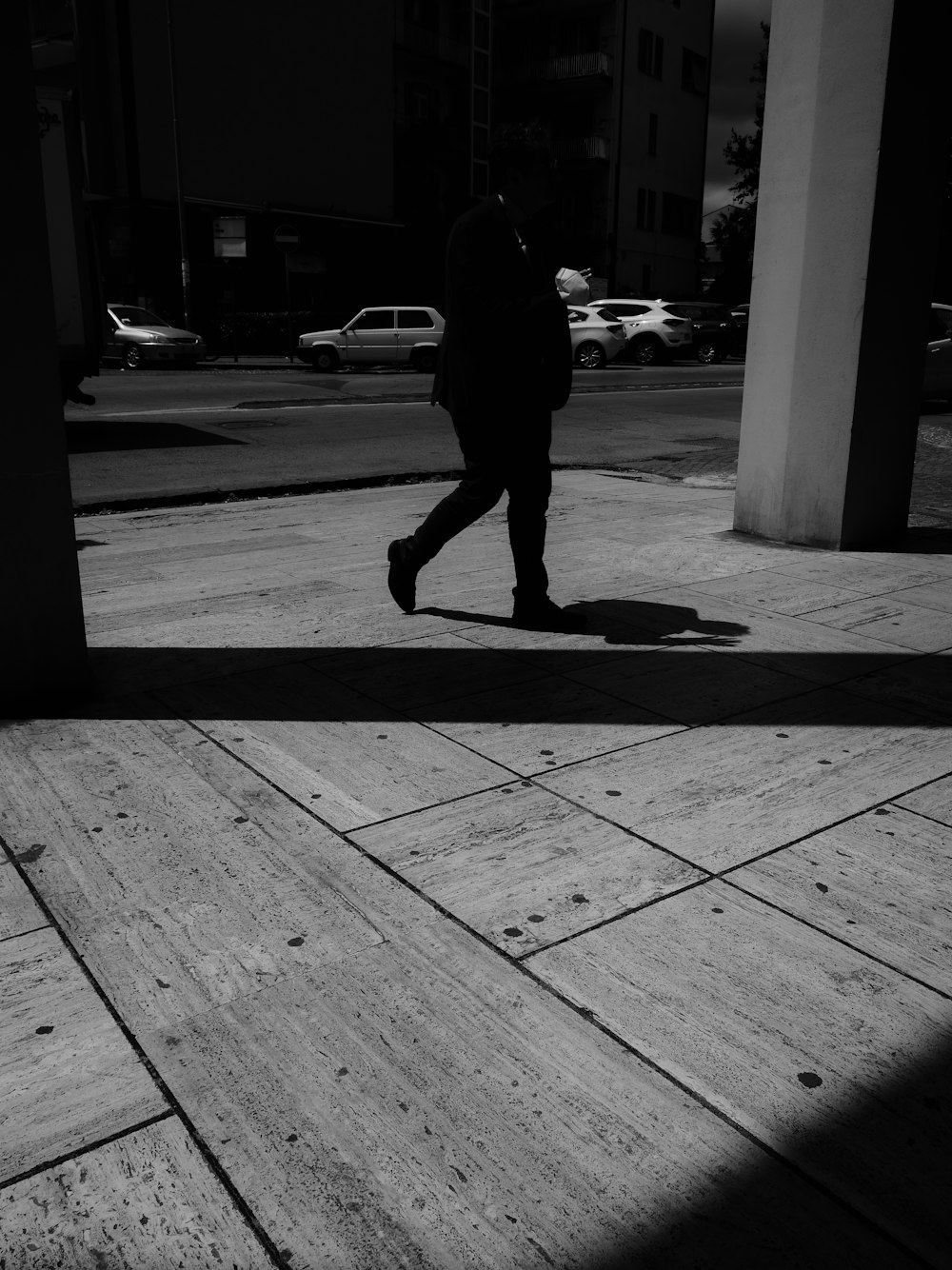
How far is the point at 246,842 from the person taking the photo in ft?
9.30

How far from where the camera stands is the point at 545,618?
4664mm

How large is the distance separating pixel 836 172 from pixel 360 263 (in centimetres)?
3465

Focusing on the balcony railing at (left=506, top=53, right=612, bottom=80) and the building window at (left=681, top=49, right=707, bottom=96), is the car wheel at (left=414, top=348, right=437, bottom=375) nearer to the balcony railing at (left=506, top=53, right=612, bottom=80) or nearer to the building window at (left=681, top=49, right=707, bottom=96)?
the balcony railing at (left=506, top=53, right=612, bottom=80)

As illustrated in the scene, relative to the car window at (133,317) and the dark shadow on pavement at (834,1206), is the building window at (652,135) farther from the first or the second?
the dark shadow on pavement at (834,1206)

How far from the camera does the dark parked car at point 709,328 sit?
31.2m

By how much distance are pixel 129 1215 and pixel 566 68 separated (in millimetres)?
48639

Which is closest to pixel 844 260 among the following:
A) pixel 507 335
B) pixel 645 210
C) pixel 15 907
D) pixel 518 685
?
pixel 507 335

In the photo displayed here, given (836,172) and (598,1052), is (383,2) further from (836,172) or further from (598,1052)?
(598,1052)

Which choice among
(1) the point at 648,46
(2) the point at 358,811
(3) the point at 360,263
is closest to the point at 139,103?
(3) the point at 360,263

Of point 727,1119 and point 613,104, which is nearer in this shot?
point 727,1119

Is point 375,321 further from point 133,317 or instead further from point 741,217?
point 741,217

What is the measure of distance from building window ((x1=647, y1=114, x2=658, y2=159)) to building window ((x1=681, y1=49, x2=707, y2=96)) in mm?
2978


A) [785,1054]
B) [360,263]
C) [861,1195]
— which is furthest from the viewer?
[360,263]

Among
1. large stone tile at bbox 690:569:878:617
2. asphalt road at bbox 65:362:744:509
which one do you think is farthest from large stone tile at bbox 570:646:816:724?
asphalt road at bbox 65:362:744:509
